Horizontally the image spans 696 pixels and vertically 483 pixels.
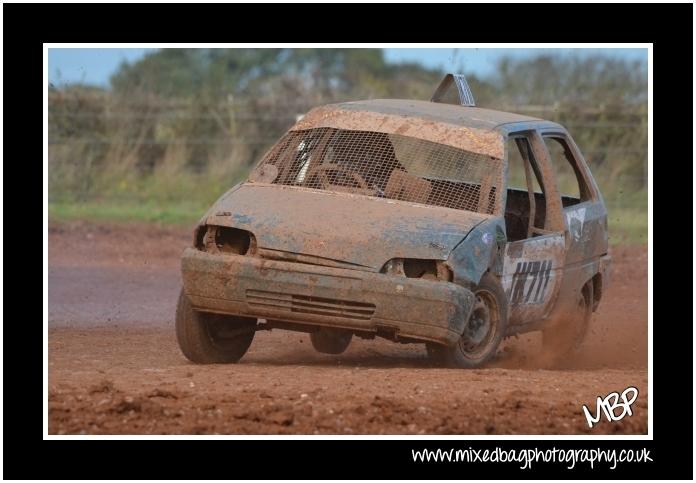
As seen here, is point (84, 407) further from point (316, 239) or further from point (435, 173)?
point (435, 173)

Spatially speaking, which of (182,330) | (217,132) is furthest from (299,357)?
(217,132)

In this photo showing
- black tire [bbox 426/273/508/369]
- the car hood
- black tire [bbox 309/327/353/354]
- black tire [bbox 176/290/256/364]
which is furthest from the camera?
black tire [bbox 309/327/353/354]

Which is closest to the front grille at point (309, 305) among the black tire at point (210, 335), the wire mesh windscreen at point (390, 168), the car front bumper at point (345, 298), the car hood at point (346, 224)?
the car front bumper at point (345, 298)

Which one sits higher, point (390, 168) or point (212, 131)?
point (212, 131)

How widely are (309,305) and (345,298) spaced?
0.76ft

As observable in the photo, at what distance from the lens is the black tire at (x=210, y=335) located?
830 cm

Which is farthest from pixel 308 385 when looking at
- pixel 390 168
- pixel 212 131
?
pixel 212 131

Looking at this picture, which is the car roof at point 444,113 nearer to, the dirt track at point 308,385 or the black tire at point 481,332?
the black tire at point 481,332

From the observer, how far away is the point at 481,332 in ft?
27.2

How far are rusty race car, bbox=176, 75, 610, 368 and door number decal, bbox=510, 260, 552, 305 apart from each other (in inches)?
0.5

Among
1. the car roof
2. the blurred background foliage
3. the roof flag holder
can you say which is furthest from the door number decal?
the blurred background foliage

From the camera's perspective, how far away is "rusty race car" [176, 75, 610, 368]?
7715 millimetres

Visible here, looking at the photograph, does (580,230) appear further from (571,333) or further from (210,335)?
(210,335)

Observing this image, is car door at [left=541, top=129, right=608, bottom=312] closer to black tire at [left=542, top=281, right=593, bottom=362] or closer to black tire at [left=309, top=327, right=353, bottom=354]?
black tire at [left=542, top=281, right=593, bottom=362]
